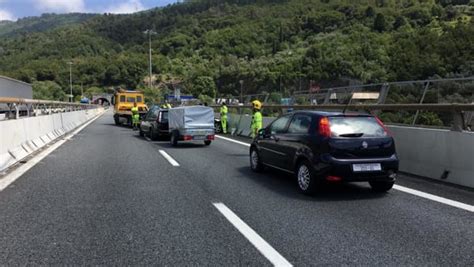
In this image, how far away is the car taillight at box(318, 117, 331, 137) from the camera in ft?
26.7

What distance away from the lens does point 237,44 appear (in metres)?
152

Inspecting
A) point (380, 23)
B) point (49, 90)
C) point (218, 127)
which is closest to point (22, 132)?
point (218, 127)

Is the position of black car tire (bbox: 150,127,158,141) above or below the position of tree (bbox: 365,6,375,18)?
below

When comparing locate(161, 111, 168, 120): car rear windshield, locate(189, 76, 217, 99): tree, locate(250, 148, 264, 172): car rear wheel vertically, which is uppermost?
locate(189, 76, 217, 99): tree

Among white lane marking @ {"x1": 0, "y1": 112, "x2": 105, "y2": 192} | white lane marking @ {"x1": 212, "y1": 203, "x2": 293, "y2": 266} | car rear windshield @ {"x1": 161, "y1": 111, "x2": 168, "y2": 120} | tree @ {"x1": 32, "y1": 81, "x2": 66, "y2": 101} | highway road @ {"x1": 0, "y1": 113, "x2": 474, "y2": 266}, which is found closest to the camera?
white lane marking @ {"x1": 212, "y1": 203, "x2": 293, "y2": 266}

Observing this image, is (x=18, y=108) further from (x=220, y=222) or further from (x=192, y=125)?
(x=220, y=222)

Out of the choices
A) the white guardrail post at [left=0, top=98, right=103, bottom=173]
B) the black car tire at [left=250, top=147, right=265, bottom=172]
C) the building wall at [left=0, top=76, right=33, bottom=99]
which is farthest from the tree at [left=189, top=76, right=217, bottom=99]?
the black car tire at [left=250, top=147, right=265, bottom=172]

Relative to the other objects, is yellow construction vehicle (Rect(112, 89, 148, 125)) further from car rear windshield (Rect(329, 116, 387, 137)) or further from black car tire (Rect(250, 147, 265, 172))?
car rear windshield (Rect(329, 116, 387, 137))

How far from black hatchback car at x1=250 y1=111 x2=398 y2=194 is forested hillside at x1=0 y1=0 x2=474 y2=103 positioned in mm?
89307

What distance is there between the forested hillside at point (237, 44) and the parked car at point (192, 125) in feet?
267

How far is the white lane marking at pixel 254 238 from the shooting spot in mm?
4875

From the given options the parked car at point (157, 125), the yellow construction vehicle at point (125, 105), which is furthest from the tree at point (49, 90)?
the parked car at point (157, 125)

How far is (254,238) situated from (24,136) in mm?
10462

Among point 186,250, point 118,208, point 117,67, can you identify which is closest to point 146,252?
point 186,250
